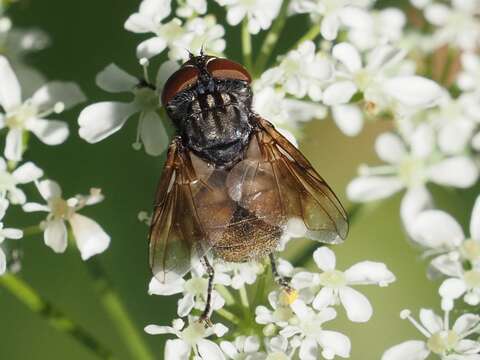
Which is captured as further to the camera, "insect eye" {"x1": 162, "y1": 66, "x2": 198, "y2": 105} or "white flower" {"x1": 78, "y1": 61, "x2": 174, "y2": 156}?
"white flower" {"x1": 78, "y1": 61, "x2": 174, "y2": 156}

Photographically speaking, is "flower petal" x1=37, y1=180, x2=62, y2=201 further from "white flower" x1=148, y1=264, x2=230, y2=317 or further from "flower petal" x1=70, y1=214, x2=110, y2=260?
"white flower" x1=148, y1=264, x2=230, y2=317

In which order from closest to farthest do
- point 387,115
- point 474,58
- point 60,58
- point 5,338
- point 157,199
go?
point 157,199
point 387,115
point 474,58
point 5,338
point 60,58

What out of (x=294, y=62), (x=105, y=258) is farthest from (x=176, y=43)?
(x=105, y=258)

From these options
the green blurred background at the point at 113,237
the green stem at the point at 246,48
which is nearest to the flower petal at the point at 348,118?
the green blurred background at the point at 113,237

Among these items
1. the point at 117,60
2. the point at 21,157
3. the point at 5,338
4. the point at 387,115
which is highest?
the point at 21,157

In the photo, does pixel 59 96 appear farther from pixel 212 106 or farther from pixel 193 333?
pixel 193 333

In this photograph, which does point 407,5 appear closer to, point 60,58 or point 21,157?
point 60,58

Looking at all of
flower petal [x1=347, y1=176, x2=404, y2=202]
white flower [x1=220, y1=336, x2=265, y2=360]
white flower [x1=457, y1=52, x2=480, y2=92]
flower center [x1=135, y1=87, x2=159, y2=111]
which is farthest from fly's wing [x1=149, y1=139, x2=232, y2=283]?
white flower [x1=457, y1=52, x2=480, y2=92]

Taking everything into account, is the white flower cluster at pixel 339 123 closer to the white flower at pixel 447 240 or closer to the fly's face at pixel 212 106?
the white flower at pixel 447 240

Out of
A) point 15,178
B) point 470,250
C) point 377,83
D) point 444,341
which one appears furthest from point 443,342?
point 15,178
